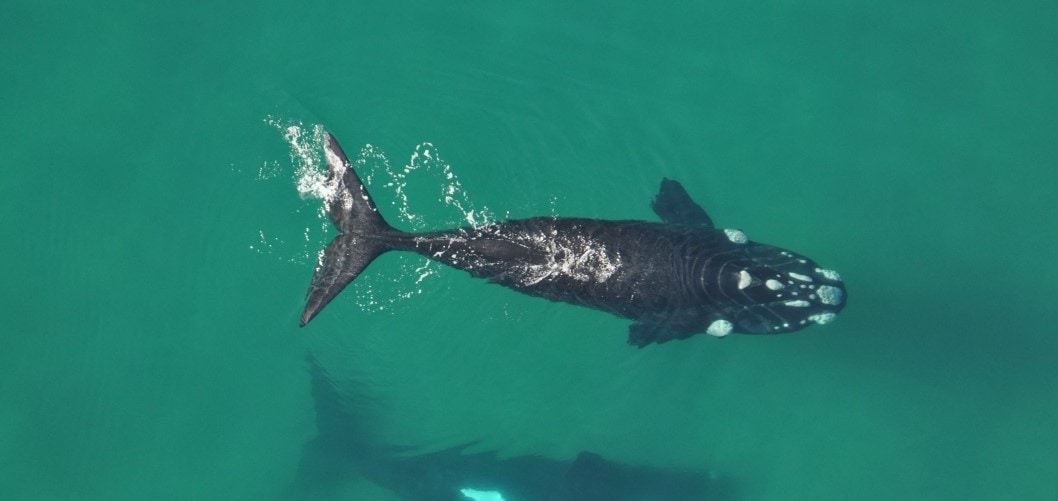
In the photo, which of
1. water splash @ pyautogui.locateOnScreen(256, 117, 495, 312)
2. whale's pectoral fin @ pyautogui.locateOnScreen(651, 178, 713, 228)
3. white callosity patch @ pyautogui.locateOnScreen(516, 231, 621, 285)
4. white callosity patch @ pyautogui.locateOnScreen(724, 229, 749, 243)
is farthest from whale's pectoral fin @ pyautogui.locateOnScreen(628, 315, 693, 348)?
water splash @ pyautogui.locateOnScreen(256, 117, 495, 312)

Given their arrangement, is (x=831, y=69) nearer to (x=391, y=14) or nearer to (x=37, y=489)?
(x=391, y=14)

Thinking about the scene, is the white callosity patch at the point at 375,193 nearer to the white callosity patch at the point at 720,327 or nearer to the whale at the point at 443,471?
the whale at the point at 443,471

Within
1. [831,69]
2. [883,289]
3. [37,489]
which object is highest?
[831,69]

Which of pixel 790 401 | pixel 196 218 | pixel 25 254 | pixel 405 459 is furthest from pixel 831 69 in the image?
pixel 25 254

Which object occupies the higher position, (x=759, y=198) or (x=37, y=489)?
(x=759, y=198)

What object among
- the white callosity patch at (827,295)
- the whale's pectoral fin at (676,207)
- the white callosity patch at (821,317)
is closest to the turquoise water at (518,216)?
the whale's pectoral fin at (676,207)

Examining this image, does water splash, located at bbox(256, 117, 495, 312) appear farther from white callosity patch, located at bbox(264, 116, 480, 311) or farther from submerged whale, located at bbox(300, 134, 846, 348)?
submerged whale, located at bbox(300, 134, 846, 348)
